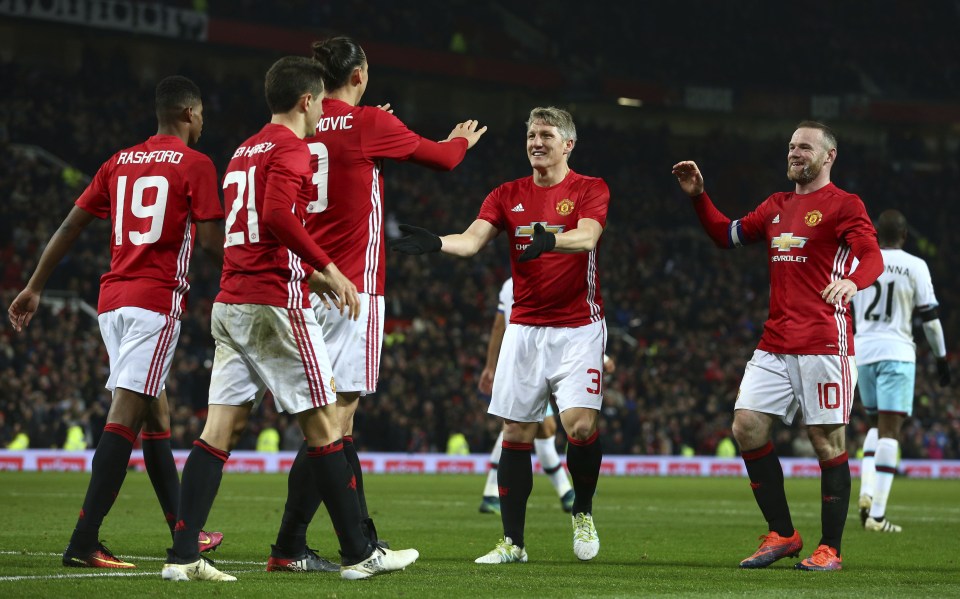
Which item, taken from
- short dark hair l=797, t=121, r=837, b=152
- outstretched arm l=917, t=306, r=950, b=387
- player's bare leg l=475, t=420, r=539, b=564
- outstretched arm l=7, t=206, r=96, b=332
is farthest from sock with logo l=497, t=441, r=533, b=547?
outstretched arm l=917, t=306, r=950, b=387

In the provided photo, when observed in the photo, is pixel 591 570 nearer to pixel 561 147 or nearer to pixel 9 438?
pixel 561 147

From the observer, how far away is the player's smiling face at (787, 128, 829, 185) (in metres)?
7.86

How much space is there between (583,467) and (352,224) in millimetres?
2197

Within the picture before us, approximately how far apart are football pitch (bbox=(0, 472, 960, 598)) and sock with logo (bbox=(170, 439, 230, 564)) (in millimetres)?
225

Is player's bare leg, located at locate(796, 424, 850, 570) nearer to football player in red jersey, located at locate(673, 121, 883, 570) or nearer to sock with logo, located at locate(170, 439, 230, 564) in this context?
football player in red jersey, located at locate(673, 121, 883, 570)

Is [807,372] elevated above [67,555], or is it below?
above

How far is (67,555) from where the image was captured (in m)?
6.63

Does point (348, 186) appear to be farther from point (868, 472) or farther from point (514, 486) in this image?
point (868, 472)

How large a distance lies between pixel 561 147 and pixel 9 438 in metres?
16.5

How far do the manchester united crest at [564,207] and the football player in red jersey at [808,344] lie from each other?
1224 mm

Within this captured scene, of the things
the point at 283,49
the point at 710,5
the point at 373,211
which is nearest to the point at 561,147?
the point at 373,211

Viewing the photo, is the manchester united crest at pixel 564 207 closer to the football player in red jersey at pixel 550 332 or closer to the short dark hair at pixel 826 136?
the football player in red jersey at pixel 550 332

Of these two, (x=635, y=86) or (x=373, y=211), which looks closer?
(x=373, y=211)

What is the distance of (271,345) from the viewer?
6031mm
